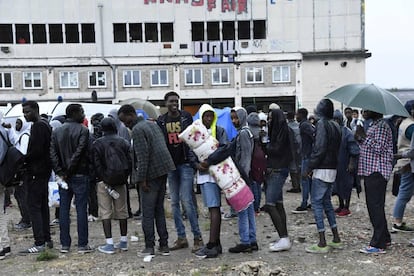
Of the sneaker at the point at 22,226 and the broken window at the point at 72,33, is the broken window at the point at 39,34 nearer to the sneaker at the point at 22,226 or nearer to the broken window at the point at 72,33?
the broken window at the point at 72,33

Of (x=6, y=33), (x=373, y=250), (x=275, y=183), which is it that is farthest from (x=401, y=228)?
(x=6, y=33)

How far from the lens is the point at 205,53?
3644 centimetres

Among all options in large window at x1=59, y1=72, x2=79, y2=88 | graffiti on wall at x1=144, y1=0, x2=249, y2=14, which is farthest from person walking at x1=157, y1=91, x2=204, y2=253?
graffiti on wall at x1=144, y1=0, x2=249, y2=14

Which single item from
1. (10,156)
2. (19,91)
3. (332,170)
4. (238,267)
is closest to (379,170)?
(332,170)

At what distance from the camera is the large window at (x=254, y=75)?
3628cm

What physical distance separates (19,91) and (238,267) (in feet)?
112

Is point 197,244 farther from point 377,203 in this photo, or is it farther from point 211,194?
point 377,203

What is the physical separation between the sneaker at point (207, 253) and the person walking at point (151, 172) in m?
0.47

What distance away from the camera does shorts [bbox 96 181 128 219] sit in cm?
621

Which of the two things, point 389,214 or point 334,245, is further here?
point 389,214

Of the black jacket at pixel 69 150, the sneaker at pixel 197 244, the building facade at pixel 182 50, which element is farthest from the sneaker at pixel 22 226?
the building facade at pixel 182 50

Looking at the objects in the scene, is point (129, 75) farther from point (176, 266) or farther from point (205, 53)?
point (176, 266)

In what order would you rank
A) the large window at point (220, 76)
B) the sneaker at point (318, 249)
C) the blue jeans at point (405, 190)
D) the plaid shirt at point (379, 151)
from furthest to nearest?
the large window at point (220, 76) < the blue jeans at point (405, 190) < the sneaker at point (318, 249) < the plaid shirt at point (379, 151)

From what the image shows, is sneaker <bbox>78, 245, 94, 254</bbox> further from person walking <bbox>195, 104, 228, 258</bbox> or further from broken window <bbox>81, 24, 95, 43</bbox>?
broken window <bbox>81, 24, 95, 43</bbox>
